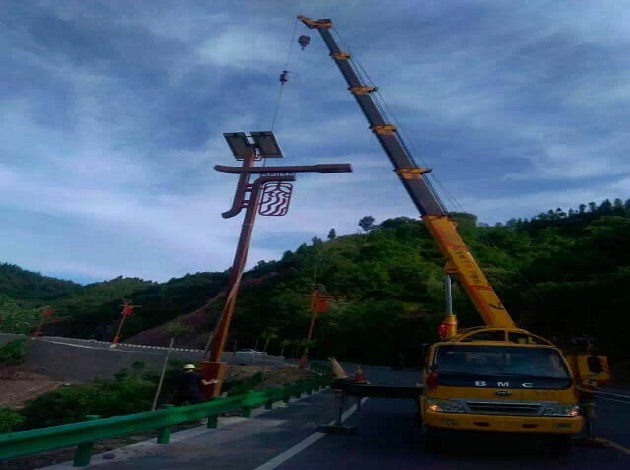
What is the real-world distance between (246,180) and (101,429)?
43.7 feet

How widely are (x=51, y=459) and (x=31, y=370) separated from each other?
47.7 meters

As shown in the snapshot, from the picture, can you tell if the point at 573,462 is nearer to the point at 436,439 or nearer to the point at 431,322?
the point at 436,439

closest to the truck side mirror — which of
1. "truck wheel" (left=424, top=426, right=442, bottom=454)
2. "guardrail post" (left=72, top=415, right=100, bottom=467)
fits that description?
"truck wheel" (left=424, top=426, right=442, bottom=454)

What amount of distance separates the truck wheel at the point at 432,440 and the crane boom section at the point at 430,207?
960cm

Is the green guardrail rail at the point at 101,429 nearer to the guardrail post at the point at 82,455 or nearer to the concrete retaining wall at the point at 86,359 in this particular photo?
the guardrail post at the point at 82,455

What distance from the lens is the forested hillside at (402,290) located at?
154 feet

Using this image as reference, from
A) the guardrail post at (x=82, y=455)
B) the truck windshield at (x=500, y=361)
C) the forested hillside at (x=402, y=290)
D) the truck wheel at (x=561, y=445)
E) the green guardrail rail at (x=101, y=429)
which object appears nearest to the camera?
the green guardrail rail at (x=101, y=429)

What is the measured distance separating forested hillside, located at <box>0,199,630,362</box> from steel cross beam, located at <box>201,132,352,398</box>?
5580 mm

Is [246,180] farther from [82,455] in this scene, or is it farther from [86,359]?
[86,359]

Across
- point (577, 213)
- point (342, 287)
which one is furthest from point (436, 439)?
point (577, 213)

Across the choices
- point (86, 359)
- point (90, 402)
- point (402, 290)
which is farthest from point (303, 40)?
point (402, 290)

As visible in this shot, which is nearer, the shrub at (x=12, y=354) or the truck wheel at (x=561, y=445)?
the truck wheel at (x=561, y=445)

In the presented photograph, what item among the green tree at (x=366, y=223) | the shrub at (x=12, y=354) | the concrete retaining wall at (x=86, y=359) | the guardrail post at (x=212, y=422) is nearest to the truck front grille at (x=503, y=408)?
the guardrail post at (x=212, y=422)

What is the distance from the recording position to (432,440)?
1005 cm
